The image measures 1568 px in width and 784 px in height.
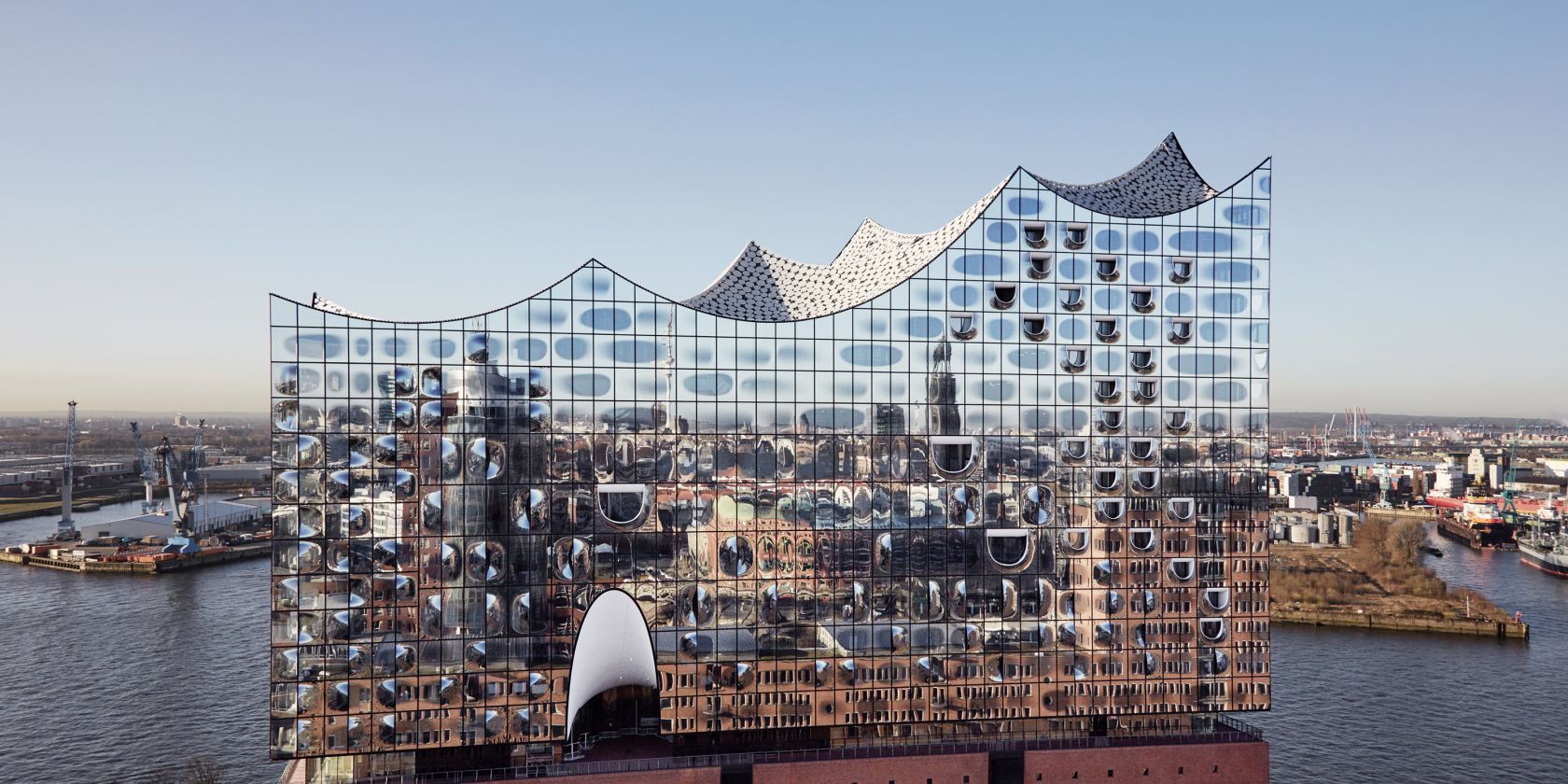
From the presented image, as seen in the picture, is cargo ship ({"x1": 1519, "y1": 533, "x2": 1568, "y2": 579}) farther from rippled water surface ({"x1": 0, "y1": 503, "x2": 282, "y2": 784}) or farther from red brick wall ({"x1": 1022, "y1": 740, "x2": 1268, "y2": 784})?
rippled water surface ({"x1": 0, "y1": 503, "x2": 282, "y2": 784})

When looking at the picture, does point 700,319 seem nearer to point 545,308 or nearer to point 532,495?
point 545,308

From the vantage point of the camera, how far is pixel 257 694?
195 feet

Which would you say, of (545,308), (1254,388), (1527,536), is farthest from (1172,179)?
(1527,536)

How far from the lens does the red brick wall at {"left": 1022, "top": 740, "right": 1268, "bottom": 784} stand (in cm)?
4034

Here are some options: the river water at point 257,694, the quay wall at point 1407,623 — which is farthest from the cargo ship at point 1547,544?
the quay wall at point 1407,623

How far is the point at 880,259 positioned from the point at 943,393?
13.2m

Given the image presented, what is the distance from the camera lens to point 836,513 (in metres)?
40.6

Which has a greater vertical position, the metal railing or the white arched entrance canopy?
the white arched entrance canopy

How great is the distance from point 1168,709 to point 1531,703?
113 ft

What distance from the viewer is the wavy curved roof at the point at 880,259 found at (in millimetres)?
42219

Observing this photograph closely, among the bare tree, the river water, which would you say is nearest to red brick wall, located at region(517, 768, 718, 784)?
the river water

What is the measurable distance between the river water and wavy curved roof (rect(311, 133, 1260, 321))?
27.9 metres

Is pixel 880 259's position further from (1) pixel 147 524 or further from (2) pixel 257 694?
(1) pixel 147 524

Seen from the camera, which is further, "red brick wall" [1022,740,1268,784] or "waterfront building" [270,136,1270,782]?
"red brick wall" [1022,740,1268,784]
